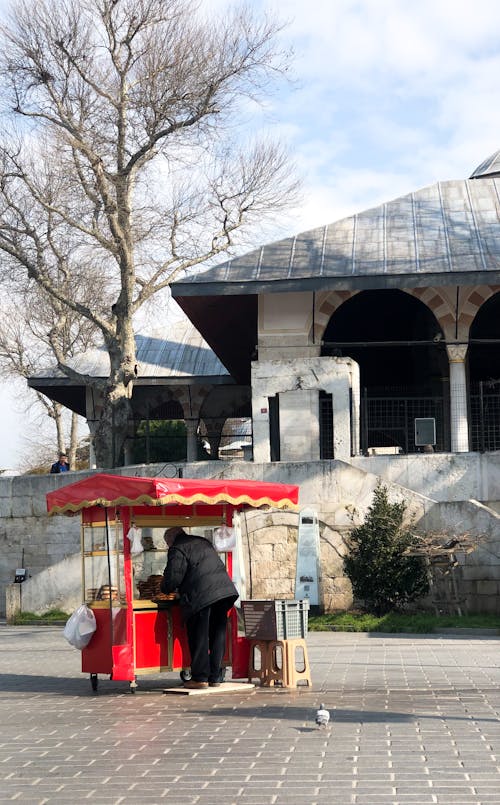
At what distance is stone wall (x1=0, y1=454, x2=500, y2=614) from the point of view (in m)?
19.3

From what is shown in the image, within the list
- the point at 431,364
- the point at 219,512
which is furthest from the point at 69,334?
the point at 219,512

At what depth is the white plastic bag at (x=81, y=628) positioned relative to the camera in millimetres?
11398

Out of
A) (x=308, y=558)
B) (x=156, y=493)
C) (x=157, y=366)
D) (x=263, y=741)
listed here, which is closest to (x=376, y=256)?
(x=308, y=558)

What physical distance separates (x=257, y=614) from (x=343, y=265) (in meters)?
13.4

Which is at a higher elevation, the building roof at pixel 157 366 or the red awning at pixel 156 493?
the building roof at pixel 157 366

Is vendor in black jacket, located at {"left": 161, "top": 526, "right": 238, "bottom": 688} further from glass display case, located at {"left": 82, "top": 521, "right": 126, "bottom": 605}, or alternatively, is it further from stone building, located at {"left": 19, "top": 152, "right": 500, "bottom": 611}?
stone building, located at {"left": 19, "top": 152, "right": 500, "bottom": 611}

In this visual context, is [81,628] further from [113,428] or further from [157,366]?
[157,366]

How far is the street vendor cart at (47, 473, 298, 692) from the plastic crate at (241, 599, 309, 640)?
292mm

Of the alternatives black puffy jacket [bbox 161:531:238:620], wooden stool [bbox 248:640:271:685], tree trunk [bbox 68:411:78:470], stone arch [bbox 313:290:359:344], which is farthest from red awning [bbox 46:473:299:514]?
tree trunk [bbox 68:411:78:470]

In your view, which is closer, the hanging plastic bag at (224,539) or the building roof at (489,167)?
the hanging plastic bag at (224,539)

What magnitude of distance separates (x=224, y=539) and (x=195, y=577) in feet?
3.48

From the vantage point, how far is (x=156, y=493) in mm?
10828

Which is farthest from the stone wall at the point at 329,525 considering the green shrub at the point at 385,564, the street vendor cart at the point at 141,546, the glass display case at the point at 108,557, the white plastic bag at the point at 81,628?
the white plastic bag at the point at 81,628

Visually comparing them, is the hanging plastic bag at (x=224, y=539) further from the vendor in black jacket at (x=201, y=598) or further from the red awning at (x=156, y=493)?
the vendor in black jacket at (x=201, y=598)
